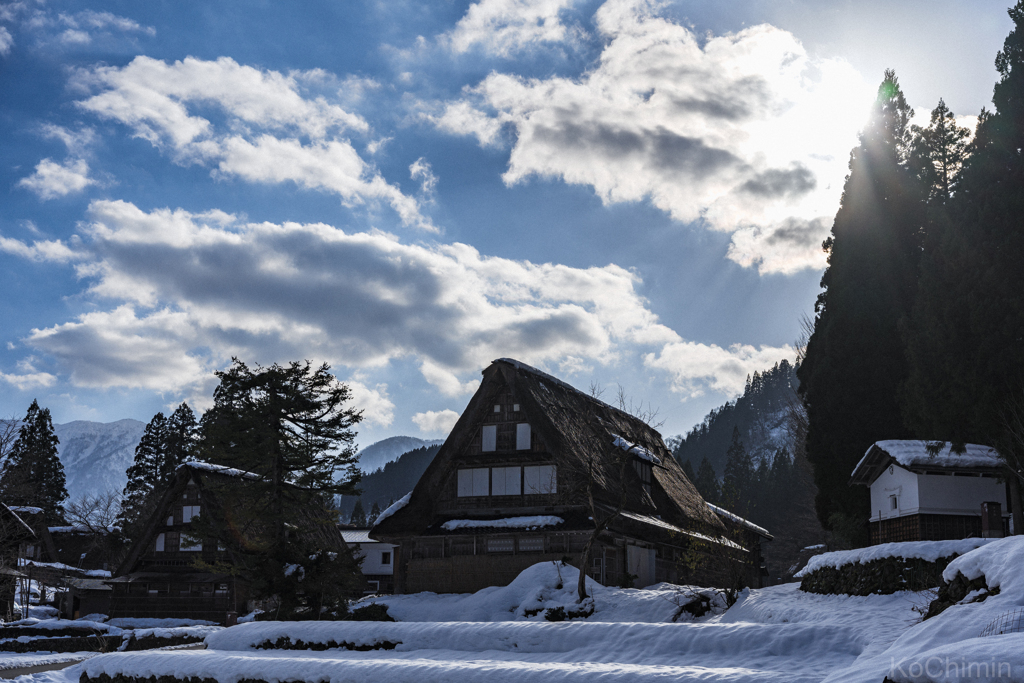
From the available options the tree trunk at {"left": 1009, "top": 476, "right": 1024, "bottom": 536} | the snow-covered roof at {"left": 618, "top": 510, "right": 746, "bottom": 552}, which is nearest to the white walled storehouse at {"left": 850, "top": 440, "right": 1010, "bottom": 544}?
the tree trunk at {"left": 1009, "top": 476, "right": 1024, "bottom": 536}

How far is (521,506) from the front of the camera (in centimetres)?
2912

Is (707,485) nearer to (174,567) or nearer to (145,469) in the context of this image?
(145,469)

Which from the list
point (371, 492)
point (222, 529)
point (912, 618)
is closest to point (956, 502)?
point (912, 618)

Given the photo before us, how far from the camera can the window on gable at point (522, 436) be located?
2988 centimetres

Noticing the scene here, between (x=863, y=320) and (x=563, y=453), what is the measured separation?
42.9ft

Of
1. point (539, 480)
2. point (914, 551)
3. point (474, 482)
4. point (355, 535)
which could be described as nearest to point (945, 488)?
point (914, 551)

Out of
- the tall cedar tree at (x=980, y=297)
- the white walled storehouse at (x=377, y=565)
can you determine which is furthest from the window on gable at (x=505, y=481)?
the white walled storehouse at (x=377, y=565)

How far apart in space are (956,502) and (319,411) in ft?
66.0

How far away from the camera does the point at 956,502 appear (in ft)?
76.3

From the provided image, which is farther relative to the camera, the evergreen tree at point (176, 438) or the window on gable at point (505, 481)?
Result: the evergreen tree at point (176, 438)

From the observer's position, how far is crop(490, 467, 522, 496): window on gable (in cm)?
2945

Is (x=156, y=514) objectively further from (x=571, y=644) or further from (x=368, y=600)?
(x=571, y=644)

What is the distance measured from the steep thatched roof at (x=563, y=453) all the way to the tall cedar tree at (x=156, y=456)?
31.4m

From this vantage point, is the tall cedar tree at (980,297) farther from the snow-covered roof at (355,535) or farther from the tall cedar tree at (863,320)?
the snow-covered roof at (355,535)
